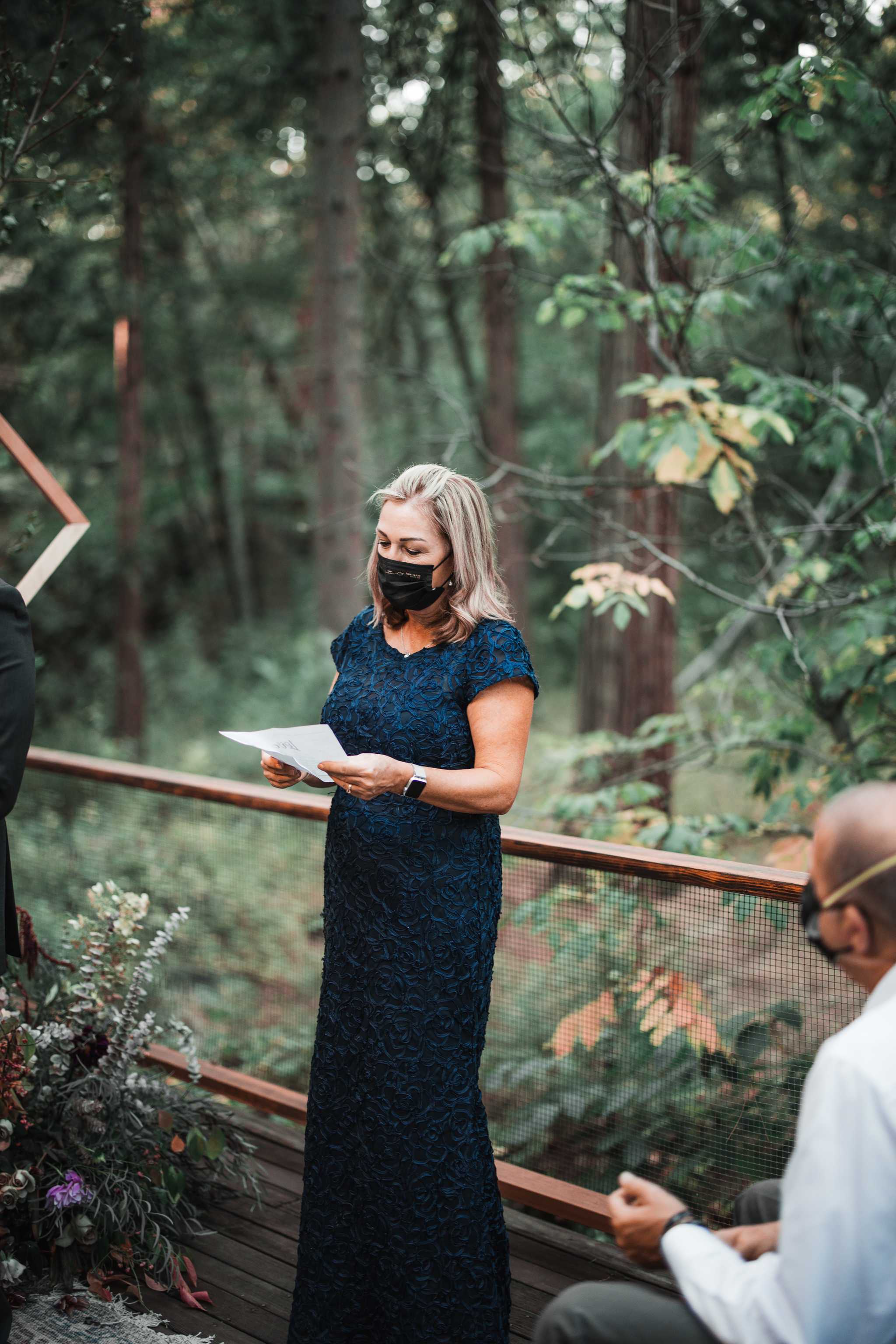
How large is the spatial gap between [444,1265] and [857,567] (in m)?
2.73

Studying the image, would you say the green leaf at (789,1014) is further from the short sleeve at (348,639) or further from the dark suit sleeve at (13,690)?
the dark suit sleeve at (13,690)

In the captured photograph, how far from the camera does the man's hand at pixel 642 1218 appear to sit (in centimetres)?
139

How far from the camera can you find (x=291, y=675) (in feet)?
33.3

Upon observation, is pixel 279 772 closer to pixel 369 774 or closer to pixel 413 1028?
pixel 369 774

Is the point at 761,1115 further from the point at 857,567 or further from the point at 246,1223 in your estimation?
the point at 857,567

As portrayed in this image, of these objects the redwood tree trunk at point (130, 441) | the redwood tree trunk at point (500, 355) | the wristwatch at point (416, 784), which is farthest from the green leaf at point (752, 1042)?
the redwood tree trunk at point (130, 441)

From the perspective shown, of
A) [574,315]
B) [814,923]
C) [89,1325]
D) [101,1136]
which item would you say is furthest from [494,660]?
[574,315]

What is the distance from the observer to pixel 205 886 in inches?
172

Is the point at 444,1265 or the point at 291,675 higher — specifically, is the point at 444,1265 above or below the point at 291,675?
below

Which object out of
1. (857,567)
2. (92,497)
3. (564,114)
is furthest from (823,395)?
(92,497)

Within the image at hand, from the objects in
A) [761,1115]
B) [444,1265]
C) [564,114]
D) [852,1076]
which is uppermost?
[564,114]

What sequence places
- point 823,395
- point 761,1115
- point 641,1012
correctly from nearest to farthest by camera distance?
1. point 761,1115
2. point 641,1012
3. point 823,395

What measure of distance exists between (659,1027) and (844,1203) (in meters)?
1.65

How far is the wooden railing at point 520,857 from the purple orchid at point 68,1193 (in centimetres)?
69
